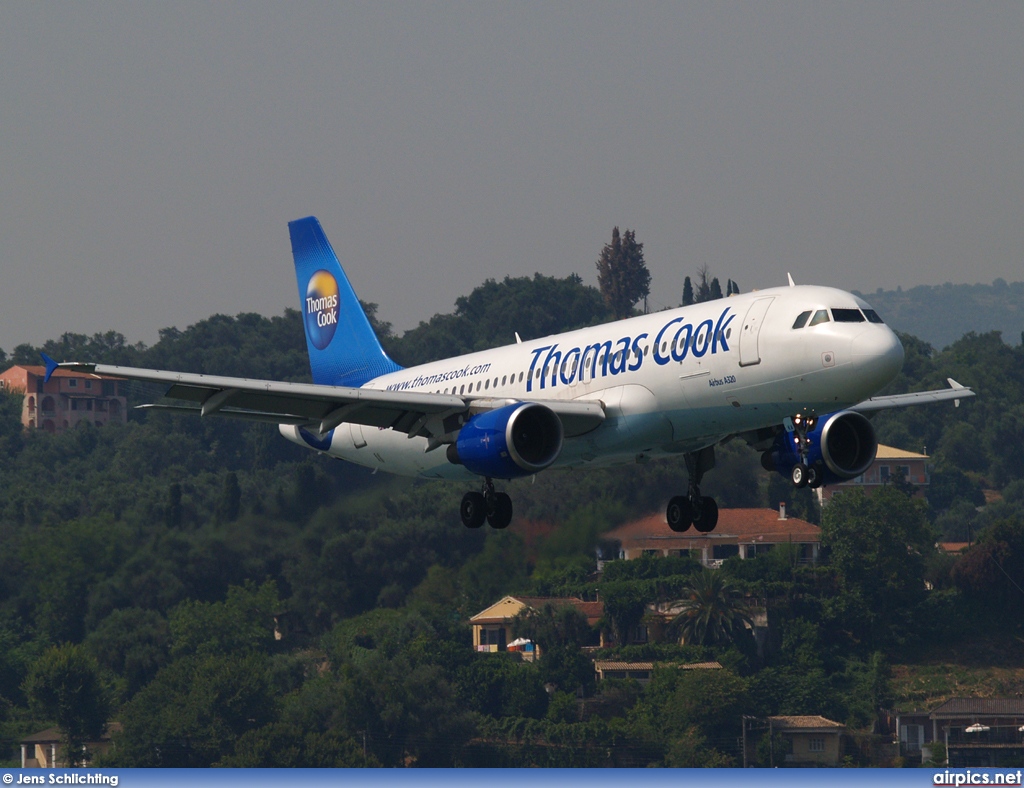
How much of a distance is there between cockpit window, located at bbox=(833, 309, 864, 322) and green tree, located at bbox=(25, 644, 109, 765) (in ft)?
308

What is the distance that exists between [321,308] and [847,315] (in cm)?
2613

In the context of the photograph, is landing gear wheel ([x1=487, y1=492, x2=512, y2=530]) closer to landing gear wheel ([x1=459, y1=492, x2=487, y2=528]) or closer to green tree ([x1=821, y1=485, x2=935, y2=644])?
landing gear wheel ([x1=459, y1=492, x2=487, y2=528])

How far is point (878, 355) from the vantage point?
37812 mm

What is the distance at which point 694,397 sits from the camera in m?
40.8

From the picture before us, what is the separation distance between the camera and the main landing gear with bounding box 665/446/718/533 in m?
46.0

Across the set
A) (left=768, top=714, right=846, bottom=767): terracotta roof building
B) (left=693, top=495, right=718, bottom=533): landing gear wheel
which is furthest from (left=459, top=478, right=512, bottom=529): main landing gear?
(left=768, top=714, right=846, bottom=767): terracotta roof building

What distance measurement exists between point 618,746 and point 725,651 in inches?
605

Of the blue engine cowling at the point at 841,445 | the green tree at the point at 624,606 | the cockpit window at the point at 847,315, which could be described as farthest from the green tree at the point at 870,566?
the cockpit window at the point at 847,315

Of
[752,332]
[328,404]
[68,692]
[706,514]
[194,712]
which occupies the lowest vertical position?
[194,712]

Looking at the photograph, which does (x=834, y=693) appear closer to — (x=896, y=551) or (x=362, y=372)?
(x=896, y=551)

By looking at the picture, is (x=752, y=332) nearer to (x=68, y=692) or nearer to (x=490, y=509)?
(x=490, y=509)

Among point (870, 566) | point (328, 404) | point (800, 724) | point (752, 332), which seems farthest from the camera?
point (870, 566)

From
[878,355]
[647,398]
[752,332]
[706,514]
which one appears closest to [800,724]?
[706,514]

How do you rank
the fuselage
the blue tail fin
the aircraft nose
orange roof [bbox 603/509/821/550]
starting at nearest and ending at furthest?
the aircraft nose → the fuselage → the blue tail fin → orange roof [bbox 603/509/821/550]
